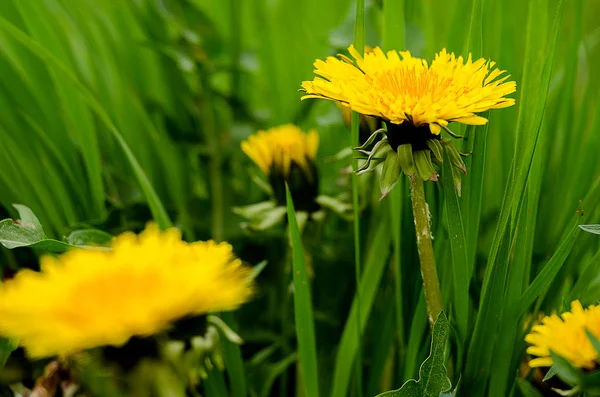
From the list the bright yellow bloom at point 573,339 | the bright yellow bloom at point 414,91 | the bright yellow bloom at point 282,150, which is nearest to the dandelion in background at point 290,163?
the bright yellow bloom at point 282,150

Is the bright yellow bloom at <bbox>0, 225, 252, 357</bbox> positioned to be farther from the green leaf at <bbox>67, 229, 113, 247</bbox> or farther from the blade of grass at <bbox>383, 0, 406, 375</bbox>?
the blade of grass at <bbox>383, 0, 406, 375</bbox>

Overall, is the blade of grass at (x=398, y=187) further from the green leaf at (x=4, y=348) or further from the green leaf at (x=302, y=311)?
the green leaf at (x=4, y=348)

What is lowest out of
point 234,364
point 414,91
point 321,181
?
point 234,364

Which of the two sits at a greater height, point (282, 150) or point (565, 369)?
point (282, 150)

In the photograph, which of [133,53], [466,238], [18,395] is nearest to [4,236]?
[18,395]

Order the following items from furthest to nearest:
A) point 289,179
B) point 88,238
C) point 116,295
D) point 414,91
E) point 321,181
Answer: point 321,181 < point 289,179 < point 88,238 < point 414,91 < point 116,295

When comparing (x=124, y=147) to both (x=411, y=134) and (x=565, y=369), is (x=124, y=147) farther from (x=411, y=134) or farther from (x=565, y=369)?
(x=565, y=369)

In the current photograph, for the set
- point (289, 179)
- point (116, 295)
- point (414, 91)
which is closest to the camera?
point (116, 295)

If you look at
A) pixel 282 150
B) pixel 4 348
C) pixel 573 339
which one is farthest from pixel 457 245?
pixel 4 348
